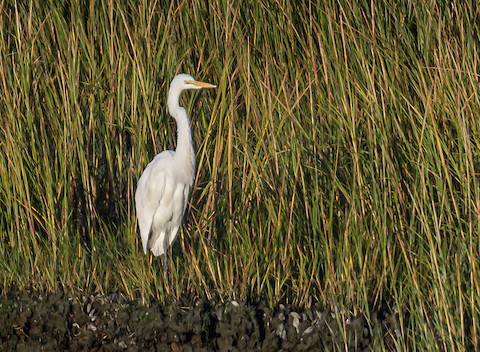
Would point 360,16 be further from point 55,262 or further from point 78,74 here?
point 55,262

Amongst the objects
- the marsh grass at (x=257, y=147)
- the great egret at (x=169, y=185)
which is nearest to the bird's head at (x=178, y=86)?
the great egret at (x=169, y=185)

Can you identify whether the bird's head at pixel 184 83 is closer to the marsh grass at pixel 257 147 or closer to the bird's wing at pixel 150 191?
the marsh grass at pixel 257 147

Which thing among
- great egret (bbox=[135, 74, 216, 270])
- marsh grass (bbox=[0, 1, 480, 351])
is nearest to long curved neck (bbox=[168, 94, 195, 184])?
great egret (bbox=[135, 74, 216, 270])

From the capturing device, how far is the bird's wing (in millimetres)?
4051

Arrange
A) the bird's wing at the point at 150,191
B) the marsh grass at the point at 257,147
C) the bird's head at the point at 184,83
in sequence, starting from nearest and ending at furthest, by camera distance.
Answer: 1. the marsh grass at the point at 257,147
2. the bird's head at the point at 184,83
3. the bird's wing at the point at 150,191

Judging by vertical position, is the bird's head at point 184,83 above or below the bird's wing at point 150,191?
above

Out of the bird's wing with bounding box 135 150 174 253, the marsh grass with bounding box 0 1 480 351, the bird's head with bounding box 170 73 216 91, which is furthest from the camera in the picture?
the bird's wing with bounding box 135 150 174 253

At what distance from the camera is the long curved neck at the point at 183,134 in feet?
12.7

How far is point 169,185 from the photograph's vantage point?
425 centimetres

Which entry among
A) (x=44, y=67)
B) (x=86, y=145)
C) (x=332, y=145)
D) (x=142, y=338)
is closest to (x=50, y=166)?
(x=86, y=145)

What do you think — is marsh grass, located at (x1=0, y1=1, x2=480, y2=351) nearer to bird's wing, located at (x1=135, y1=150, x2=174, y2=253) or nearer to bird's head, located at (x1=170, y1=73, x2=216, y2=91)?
bird's wing, located at (x1=135, y1=150, x2=174, y2=253)

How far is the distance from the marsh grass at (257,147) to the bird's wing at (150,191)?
0.05 m

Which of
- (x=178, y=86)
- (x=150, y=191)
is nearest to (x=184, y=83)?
(x=178, y=86)

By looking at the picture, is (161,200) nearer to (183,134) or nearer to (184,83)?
(183,134)
